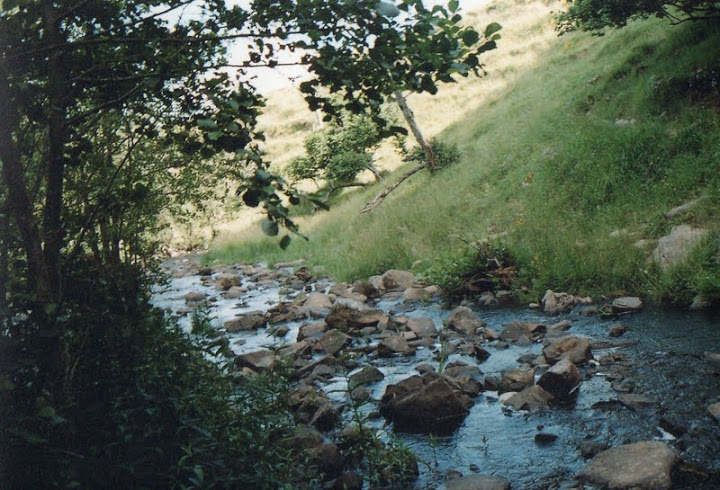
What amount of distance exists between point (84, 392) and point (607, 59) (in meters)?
22.0

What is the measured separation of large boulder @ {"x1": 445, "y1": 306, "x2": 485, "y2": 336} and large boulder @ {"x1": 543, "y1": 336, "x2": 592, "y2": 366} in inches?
73.4

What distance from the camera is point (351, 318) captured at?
1009 centimetres

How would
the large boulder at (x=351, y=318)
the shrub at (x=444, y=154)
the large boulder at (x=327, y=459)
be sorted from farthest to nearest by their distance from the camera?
the shrub at (x=444, y=154) → the large boulder at (x=351, y=318) → the large boulder at (x=327, y=459)

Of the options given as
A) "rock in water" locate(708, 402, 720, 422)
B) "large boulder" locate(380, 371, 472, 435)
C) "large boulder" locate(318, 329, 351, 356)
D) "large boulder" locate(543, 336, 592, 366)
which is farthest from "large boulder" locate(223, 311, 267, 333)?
"rock in water" locate(708, 402, 720, 422)

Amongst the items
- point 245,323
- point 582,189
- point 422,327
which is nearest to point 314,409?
point 422,327

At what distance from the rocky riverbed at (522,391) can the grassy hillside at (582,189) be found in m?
1.25

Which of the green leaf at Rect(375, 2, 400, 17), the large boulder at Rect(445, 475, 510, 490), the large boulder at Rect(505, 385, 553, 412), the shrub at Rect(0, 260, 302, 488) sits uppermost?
the green leaf at Rect(375, 2, 400, 17)

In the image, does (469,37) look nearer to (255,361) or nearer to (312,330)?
(255,361)

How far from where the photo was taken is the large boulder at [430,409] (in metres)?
5.62

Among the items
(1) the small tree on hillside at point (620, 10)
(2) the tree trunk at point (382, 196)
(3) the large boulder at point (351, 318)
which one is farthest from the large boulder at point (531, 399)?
(2) the tree trunk at point (382, 196)

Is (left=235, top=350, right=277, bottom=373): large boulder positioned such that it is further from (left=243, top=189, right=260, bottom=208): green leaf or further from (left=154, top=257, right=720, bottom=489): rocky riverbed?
(left=243, top=189, right=260, bottom=208): green leaf

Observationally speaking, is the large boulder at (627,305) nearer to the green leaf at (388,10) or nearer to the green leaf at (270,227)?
the green leaf at (388,10)

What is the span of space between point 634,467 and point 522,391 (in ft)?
5.92

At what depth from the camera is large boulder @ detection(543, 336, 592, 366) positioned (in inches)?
259
